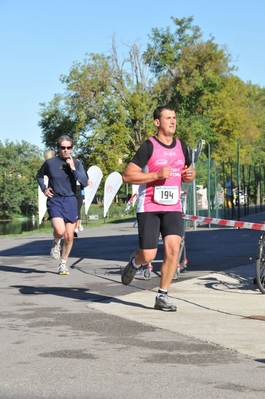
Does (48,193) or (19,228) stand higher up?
(48,193)

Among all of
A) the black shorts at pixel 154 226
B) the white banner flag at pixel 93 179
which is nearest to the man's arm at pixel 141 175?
the black shorts at pixel 154 226

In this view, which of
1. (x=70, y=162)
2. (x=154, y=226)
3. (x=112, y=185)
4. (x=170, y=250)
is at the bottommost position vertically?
(x=170, y=250)

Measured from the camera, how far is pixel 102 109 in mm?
62406

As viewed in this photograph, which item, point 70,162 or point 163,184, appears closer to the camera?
point 163,184

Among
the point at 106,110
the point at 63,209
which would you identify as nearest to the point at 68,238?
the point at 63,209

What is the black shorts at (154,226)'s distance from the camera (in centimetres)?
937

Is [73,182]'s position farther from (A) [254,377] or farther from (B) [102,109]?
(B) [102,109]

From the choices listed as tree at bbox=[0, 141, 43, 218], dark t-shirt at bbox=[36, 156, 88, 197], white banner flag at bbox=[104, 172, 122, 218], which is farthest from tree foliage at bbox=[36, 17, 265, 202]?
tree at bbox=[0, 141, 43, 218]

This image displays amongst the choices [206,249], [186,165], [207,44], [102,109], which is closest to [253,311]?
[186,165]

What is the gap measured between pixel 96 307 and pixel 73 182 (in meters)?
4.08

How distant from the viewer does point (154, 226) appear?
30.8 ft

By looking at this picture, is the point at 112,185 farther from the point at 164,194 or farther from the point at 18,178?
the point at 18,178

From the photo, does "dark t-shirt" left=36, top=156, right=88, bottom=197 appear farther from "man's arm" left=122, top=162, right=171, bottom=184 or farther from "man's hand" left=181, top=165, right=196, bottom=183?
"man's arm" left=122, top=162, right=171, bottom=184

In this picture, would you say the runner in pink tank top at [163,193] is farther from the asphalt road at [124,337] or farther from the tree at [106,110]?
the tree at [106,110]
